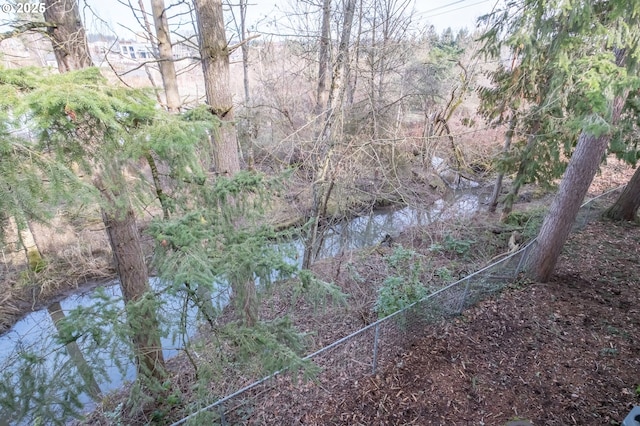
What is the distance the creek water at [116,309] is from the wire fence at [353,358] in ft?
3.92

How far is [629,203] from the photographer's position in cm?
789

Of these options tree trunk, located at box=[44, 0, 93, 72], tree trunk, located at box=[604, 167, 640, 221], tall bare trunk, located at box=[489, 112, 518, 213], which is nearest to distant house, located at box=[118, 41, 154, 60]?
tree trunk, located at box=[44, 0, 93, 72]

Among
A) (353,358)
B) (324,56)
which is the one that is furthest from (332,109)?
(353,358)

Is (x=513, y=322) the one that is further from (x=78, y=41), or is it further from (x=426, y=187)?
(x=426, y=187)

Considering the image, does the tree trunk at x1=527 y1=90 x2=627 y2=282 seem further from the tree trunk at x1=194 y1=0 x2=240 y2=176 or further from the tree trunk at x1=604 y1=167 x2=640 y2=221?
the tree trunk at x1=194 y1=0 x2=240 y2=176

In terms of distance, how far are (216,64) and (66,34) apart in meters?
1.58

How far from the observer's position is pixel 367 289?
682 centimetres

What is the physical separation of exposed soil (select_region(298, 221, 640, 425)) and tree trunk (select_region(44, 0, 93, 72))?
4.77m

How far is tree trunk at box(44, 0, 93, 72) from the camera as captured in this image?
3.24m

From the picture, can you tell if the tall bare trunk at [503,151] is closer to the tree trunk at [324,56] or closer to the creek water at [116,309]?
the creek water at [116,309]

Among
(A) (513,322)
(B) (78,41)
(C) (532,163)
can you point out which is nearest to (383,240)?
(C) (532,163)

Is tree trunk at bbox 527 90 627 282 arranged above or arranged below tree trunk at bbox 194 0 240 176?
below

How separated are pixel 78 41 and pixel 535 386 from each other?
651cm

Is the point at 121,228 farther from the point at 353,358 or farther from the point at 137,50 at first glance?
the point at 137,50
